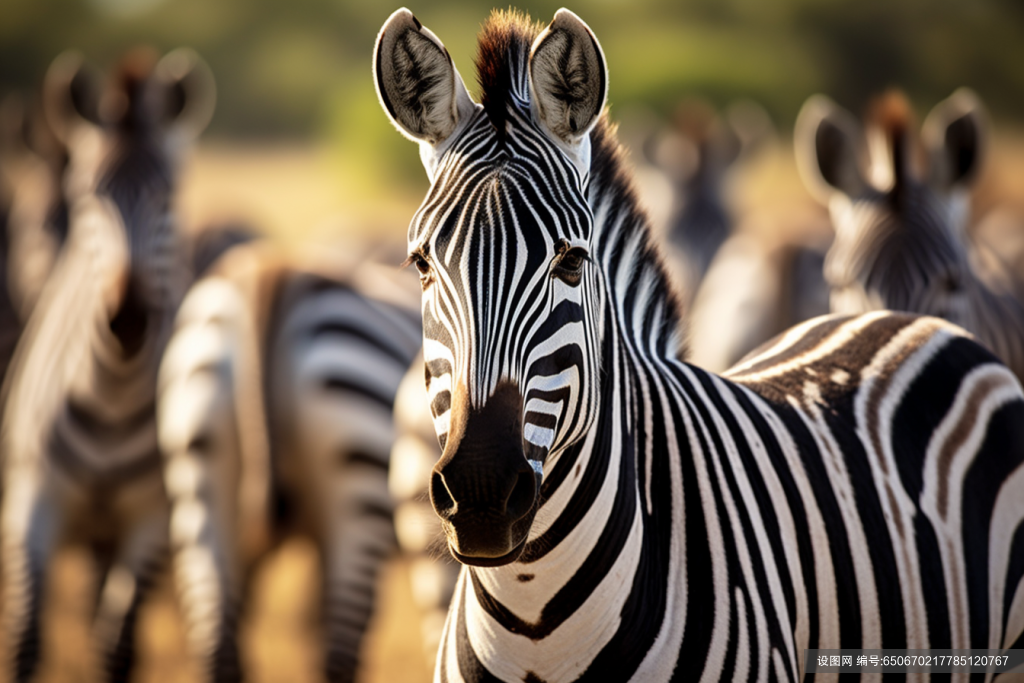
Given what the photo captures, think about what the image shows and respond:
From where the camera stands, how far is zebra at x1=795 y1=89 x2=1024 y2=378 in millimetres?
4559

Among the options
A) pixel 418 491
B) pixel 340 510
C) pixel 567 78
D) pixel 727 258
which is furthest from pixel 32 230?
pixel 567 78

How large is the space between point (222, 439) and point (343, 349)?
2.50 feet

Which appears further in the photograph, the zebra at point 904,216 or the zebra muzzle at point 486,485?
the zebra at point 904,216

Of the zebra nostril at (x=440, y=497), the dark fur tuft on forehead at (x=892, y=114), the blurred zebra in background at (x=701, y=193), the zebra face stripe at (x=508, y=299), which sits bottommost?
the zebra nostril at (x=440, y=497)

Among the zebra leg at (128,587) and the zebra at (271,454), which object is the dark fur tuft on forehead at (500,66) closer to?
the zebra at (271,454)

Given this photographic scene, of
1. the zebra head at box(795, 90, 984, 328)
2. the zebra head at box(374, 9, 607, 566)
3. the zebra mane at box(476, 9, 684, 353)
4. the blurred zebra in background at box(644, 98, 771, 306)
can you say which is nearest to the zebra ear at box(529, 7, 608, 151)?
the zebra head at box(374, 9, 607, 566)

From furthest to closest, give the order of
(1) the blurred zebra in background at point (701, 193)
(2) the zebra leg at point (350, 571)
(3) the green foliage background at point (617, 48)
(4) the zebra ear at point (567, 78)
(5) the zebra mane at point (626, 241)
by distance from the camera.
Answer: (3) the green foliage background at point (617, 48), (1) the blurred zebra in background at point (701, 193), (2) the zebra leg at point (350, 571), (5) the zebra mane at point (626, 241), (4) the zebra ear at point (567, 78)

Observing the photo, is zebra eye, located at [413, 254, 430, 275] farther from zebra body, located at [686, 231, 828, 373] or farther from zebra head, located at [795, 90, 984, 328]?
zebra body, located at [686, 231, 828, 373]

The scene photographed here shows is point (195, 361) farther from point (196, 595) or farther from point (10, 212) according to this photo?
point (10, 212)

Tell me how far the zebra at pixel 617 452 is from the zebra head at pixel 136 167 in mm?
3420

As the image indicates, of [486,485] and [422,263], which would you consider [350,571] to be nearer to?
[422,263]

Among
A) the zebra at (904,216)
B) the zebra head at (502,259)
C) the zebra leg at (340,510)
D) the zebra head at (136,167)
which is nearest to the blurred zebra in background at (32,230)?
the zebra head at (136,167)

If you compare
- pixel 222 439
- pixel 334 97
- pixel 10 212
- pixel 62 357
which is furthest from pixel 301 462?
pixel 334 97

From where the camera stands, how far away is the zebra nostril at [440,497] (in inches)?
78.6
